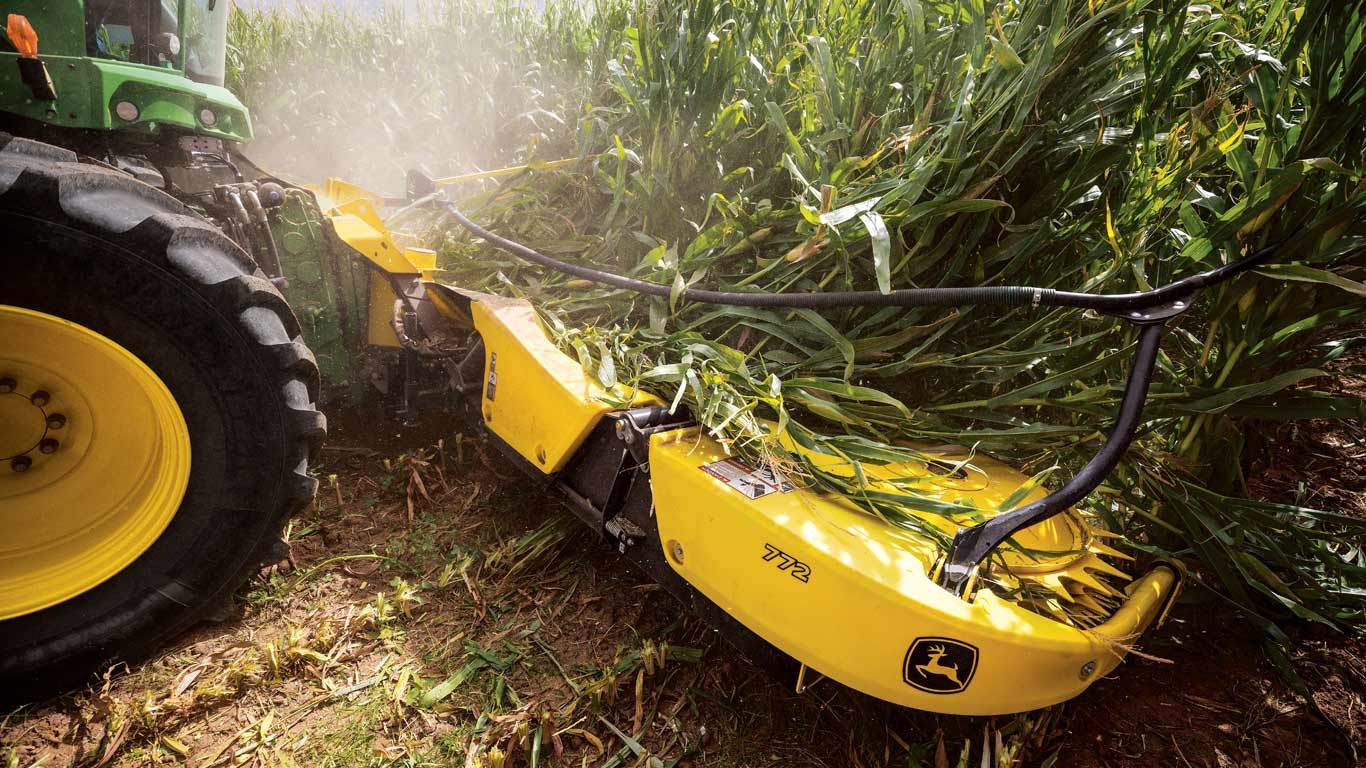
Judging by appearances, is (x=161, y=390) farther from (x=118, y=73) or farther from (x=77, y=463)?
(x=118, y=73)

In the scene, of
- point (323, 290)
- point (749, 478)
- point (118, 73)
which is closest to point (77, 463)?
point (323, 290)

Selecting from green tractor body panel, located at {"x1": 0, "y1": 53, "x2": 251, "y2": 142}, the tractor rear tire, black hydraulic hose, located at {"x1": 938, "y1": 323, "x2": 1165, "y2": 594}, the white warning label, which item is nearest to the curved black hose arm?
black hydraulic hose, located at {"x1": 938, "y1": 323, "x2": 1165, "y2": 594}

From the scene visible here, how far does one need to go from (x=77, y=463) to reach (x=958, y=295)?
198cm

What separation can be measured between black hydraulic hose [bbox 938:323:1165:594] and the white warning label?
347 millimetres

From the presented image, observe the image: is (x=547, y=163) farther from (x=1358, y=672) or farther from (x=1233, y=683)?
(x=1358, y=672)

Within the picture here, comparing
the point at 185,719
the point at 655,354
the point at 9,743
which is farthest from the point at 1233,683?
the point at 9,743

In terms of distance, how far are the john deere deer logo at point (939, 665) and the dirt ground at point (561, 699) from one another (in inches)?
14.2

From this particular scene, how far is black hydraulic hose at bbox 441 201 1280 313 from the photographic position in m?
1.23

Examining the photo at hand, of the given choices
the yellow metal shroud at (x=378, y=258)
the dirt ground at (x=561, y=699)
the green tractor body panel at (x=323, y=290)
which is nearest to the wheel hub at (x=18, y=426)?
the dirt ground at (x=561, y=699)

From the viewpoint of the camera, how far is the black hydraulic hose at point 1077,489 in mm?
1214

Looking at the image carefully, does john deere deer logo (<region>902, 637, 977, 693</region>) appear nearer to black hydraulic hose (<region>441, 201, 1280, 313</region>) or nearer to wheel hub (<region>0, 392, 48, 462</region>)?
black hydraulic hose (<region>441, 201, 1280, 313</region>)

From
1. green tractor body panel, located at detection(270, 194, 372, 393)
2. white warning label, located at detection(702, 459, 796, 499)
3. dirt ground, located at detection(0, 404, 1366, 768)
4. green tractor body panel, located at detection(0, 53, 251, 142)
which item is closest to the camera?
white warning label, located at detection(702, 459, 796, 499)

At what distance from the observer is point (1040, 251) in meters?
1.73

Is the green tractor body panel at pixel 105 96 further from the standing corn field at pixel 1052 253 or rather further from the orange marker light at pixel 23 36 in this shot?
the standing corn field at pixel 1052 253
